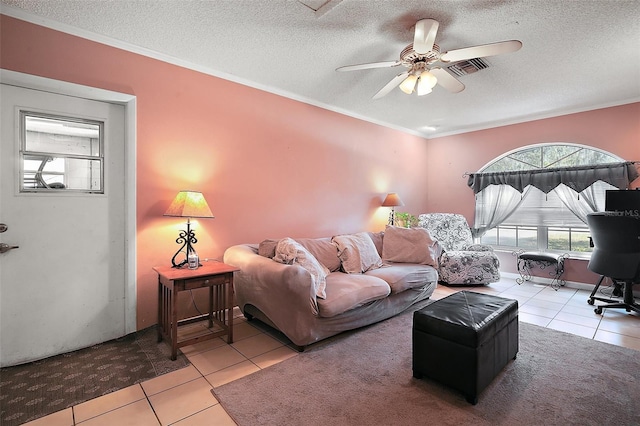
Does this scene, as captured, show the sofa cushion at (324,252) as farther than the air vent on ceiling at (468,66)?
Yes

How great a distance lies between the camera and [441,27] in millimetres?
2438

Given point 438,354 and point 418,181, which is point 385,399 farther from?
point 418,181

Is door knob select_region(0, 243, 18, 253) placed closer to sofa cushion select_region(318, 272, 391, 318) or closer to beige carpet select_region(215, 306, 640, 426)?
beige carpet select_region(215, 306, 640, 426)

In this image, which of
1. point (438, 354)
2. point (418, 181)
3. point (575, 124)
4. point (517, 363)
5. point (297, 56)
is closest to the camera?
point (438, 354)

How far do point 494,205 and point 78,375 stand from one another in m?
5.90

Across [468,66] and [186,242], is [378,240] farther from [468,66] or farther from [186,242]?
[186,242]

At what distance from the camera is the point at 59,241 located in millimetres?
2496

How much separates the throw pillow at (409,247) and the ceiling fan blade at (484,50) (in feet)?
7.61

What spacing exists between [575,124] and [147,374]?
604 centimetres

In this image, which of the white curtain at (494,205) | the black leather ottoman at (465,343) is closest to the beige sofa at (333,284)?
the black leather ottoman at (465,343)

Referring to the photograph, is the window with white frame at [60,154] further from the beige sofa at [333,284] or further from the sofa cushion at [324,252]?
the sofa cushion at [324,252]

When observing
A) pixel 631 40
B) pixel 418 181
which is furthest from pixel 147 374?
pixel 418 181

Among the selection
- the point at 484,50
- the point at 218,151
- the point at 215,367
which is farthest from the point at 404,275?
the point at 218,151

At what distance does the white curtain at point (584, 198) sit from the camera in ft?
14.3
